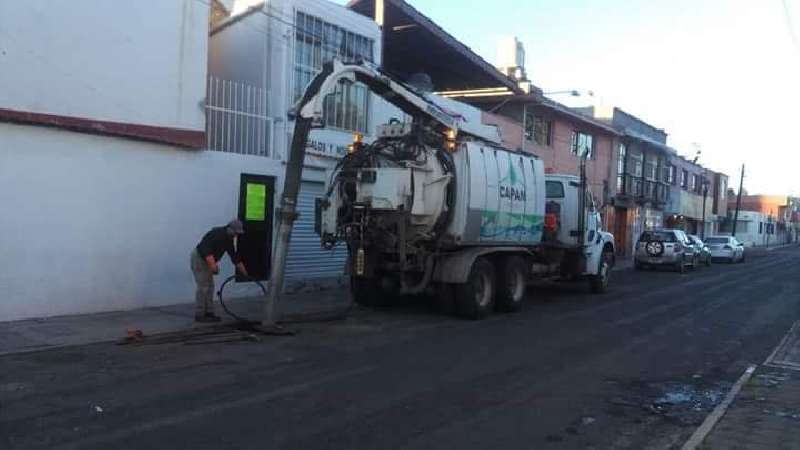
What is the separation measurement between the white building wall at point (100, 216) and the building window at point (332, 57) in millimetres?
3064

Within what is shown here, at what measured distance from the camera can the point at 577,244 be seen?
56.7ft

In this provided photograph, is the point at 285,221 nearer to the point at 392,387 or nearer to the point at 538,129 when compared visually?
the point at 392,387

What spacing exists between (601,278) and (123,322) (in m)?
11.9

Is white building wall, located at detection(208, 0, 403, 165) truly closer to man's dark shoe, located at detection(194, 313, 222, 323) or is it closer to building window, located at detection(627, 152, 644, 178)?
man's dark shoe, located at detection(194, 313, 222, 323)

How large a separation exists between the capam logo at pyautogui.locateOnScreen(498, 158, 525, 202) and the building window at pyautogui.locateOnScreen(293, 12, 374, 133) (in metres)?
4.24

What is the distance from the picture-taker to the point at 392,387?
762 centimetres

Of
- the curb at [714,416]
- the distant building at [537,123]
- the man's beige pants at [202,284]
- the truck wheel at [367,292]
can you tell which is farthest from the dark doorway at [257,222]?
the distant building at [537,123]

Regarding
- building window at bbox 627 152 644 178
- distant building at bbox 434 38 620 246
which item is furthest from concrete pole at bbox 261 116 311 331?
building window at bbox 627 152 644 178

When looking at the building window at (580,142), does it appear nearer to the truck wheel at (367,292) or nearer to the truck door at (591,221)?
the truck door at (591,221)

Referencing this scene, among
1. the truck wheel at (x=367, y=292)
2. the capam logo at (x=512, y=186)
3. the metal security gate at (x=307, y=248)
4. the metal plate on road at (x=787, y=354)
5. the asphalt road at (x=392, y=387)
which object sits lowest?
the asphalt road at (x=392, y=387)

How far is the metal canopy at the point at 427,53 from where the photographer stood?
798 inches

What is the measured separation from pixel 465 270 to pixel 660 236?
761 inches

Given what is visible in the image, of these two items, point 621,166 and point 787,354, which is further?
point 621,166

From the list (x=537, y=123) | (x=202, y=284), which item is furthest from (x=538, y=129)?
(x=202, y=284)
